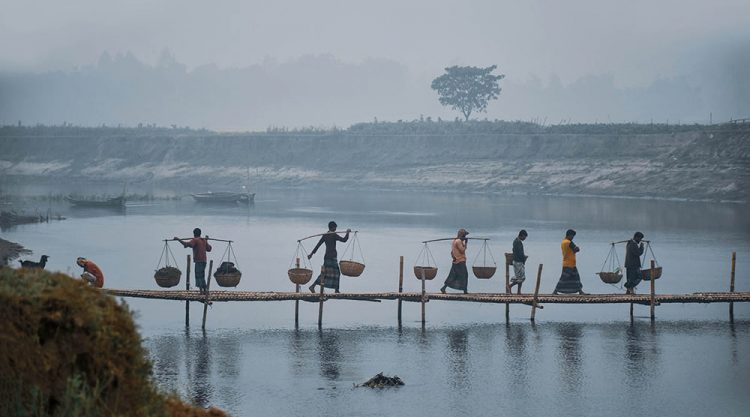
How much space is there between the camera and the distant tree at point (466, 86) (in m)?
151

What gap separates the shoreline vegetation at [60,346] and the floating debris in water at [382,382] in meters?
10.0

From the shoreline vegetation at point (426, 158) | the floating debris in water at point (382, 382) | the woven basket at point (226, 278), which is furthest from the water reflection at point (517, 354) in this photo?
the shoreline vegetation at point (426, 158)

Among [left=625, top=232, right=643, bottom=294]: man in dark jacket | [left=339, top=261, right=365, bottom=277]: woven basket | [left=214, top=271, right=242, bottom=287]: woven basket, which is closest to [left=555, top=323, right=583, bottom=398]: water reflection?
[left=625, top=232, right=643, bottom=294]: man in dark jacket

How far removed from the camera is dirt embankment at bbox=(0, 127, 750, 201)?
3337 inches

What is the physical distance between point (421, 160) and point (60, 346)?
103436mm

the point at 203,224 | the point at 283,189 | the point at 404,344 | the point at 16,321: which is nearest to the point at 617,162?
the point at 283,189

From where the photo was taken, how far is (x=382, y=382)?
1705 cm

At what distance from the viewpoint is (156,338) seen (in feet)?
70.1

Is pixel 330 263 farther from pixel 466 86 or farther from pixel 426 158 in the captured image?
pixel 466 86

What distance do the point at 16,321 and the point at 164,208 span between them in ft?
225

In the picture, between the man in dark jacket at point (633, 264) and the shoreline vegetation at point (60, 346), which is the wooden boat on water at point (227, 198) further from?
the shoreline vegetation at point (60, 346)

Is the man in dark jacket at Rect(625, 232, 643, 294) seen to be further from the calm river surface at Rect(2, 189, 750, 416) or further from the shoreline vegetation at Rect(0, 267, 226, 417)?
the shoreline vegetation at Rect(0, 267, 226, 417)

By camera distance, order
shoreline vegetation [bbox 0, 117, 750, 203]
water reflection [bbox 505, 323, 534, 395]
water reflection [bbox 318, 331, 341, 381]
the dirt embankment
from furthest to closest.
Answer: shoreline vegetation [bbox 0, 117, 750, 203] < the dirt embankment < water reflection [bbox 318, 331, 341, 381] < water reflection [bbox 505, 323, 534, 395]

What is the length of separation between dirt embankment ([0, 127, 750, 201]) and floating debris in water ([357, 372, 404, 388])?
63.2 metres
